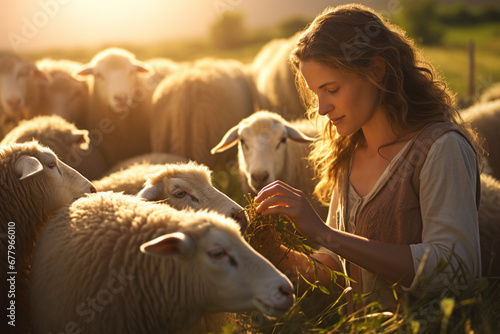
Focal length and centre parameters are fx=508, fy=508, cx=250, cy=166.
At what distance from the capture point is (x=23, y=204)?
8.95 feet

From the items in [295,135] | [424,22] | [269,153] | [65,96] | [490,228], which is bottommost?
[424,22]

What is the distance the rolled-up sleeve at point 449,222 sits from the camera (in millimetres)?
2191

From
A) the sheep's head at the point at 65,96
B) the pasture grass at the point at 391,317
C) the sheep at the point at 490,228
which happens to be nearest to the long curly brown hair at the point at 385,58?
the pasture grass at the point at 391,317

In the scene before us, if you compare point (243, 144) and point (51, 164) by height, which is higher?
point (51, 164)

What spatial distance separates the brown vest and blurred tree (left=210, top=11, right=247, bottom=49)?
26.1 metres

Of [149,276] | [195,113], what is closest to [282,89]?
[195,113]

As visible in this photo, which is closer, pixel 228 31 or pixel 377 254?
pixel 377 254

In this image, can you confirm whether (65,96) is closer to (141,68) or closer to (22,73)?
(22,73)

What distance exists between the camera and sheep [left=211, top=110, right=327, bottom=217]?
4156 mm

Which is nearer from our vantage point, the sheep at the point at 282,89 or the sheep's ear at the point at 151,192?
the sheep's ear at the point at 151,192

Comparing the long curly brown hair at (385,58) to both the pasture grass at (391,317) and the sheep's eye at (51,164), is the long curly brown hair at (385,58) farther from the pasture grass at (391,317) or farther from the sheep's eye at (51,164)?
the sheep's eye at (51,164)

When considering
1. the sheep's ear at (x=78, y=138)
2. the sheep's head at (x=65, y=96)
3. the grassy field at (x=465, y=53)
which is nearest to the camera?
the sheep's ear at (x=78, y=138)

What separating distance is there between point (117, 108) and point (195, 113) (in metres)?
1.02

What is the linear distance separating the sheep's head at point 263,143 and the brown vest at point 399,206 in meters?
1.71
